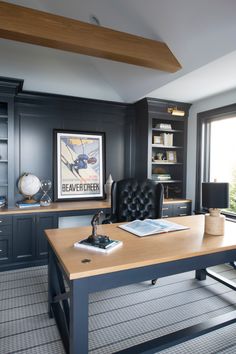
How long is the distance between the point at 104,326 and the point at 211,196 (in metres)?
1.35

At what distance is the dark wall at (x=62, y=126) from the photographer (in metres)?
3.42

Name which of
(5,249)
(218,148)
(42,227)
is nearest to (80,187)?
(42,227)

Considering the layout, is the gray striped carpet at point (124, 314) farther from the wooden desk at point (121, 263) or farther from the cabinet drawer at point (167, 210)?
the cabinet drawer at point (167, 210)

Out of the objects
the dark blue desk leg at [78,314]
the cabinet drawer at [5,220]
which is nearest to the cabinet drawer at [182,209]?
the cabinet drawer at [5,220]

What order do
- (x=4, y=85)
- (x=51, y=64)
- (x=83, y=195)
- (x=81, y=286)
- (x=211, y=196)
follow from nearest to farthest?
(x=81, y=286), (x=211, y=196), (x=4, y=85), (x=51, y=64), (x=83, y=195)

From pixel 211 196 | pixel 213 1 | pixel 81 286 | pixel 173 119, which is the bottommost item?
pixel 81 286

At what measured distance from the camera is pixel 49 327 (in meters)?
1.96

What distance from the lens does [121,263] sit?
4.34 ft

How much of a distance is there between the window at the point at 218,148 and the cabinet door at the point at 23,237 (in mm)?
2501

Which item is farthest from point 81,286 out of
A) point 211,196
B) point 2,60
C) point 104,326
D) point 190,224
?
point 2,60

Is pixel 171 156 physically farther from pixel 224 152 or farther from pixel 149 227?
pixel 149 227

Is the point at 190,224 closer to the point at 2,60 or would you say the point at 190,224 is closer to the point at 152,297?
the point at 152,297

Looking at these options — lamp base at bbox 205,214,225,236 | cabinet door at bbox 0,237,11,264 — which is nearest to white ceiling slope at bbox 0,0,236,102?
lamp base at bbox 205,214,225,236

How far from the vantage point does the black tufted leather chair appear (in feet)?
9.65
